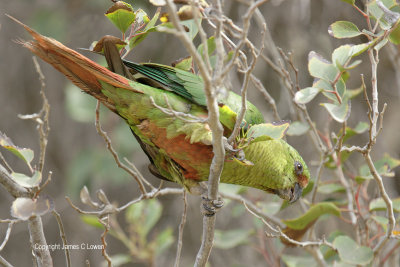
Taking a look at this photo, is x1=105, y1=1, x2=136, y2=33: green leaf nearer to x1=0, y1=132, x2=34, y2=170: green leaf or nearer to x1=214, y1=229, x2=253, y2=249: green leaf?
Answer: x1=0, y1=132, x2=34, y2=170: green leaf

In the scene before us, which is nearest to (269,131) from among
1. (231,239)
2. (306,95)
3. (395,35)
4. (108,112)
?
(306,95)

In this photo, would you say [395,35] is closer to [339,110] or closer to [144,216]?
[339,110]

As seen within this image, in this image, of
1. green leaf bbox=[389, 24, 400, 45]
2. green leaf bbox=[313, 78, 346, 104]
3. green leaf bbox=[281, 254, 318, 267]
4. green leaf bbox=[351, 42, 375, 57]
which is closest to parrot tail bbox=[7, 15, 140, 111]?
green leaf bbox=[313, 78, 346, 104]

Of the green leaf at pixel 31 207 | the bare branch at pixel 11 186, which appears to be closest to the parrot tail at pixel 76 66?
the bare branch at pixel 11 186

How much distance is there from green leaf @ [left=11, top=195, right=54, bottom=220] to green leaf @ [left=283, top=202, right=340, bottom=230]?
1.16 meters

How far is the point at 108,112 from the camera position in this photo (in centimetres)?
388

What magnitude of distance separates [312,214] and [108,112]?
7.01ft

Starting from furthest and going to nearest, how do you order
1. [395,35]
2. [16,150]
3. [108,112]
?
[108,112], [395,35], [16,150]

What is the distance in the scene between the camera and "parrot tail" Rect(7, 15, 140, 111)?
1812mm

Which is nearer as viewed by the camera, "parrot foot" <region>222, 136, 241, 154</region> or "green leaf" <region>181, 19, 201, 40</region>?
"green leaf" <region>181, 19, 201, 40</region>

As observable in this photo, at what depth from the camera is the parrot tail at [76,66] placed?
1812mm

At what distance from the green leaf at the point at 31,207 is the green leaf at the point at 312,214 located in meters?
1.16

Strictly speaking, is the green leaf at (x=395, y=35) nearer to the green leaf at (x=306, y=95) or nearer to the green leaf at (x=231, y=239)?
the green leaf at (x=306, y=95)

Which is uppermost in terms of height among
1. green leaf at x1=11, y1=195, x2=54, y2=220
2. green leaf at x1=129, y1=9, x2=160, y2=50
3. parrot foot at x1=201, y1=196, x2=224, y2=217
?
green leaf at x1=129, y1=9, x2=160, y2=50
